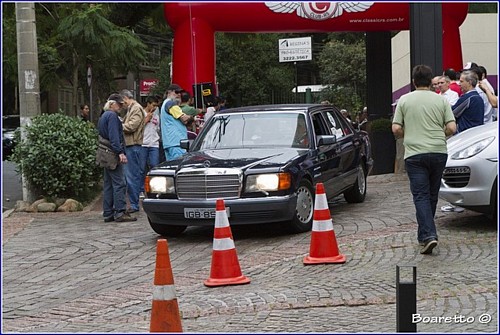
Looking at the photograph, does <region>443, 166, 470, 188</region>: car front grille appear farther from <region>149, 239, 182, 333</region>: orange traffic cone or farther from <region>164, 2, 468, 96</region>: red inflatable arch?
<region>164, 2, 468, 96</region>: red inflatable arch

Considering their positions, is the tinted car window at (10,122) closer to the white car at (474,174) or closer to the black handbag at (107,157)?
the black handbag at (107,157)

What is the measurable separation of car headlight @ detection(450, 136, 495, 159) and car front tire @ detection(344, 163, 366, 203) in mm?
3086

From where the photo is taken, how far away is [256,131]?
10531mm

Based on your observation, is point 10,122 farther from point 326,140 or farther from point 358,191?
point 326,140

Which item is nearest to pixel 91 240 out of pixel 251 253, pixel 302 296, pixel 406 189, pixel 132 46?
pixel 251 253

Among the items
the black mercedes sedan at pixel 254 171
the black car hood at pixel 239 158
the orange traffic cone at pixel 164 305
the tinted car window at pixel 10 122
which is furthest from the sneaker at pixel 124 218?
the tinted car window at pixel 10 122

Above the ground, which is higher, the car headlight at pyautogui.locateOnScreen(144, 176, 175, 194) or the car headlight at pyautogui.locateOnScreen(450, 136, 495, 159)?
the car headlight at pyautogui.locateOnScreen(450, 136, 495, 159)

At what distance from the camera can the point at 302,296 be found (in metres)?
6.70

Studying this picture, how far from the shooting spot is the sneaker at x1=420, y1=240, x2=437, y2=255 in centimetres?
776

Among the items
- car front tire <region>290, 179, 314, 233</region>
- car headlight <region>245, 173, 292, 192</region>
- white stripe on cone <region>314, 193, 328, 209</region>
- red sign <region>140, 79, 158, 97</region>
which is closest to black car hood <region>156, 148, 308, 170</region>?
car headlight <region>245, 173, 292, 192</region>

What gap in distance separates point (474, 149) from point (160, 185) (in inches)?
140

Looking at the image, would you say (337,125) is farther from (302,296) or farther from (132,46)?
(132,46)

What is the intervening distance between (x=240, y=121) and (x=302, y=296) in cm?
441

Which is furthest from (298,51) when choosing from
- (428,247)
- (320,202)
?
(428,247)
